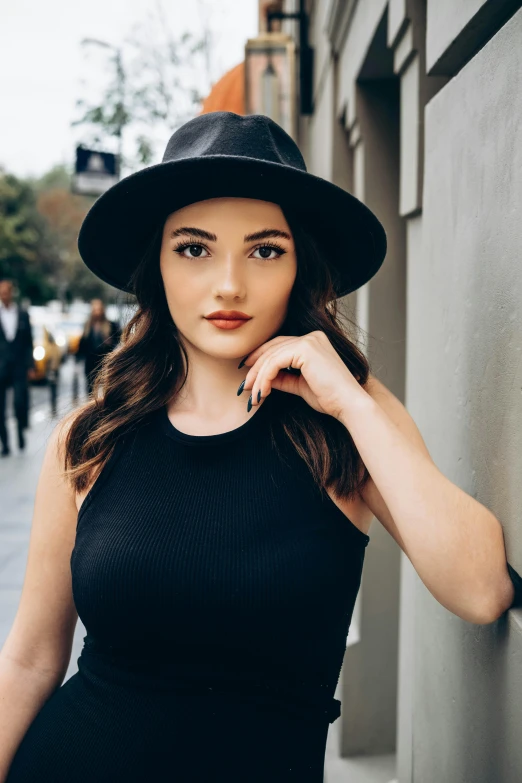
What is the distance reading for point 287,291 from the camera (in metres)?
1.81

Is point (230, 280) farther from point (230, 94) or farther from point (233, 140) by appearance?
point (230, 94)

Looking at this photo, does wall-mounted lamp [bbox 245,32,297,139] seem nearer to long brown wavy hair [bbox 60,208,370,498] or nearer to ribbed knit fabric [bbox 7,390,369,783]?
long brown wavy hair [bbox 60,208,370,498]

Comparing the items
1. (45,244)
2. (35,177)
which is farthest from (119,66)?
(35,177)

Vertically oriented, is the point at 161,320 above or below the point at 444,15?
below

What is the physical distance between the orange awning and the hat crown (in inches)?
265

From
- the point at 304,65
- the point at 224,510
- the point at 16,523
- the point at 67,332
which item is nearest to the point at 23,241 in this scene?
the point at 67,332

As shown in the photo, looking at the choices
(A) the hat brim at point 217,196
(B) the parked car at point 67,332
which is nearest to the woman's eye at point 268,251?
(A) the hat brim at point 217,196

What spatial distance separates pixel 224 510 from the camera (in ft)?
5.54

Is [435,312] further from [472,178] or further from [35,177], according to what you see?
[35,177]

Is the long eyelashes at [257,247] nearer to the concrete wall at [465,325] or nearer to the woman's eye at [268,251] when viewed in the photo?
the woman's eye at [268,251]

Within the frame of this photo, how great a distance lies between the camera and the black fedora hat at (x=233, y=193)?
1705mm

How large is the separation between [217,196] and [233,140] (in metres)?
0.14

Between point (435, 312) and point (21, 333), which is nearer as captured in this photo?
point (435, 312)

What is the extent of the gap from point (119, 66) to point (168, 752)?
17.8 metres
